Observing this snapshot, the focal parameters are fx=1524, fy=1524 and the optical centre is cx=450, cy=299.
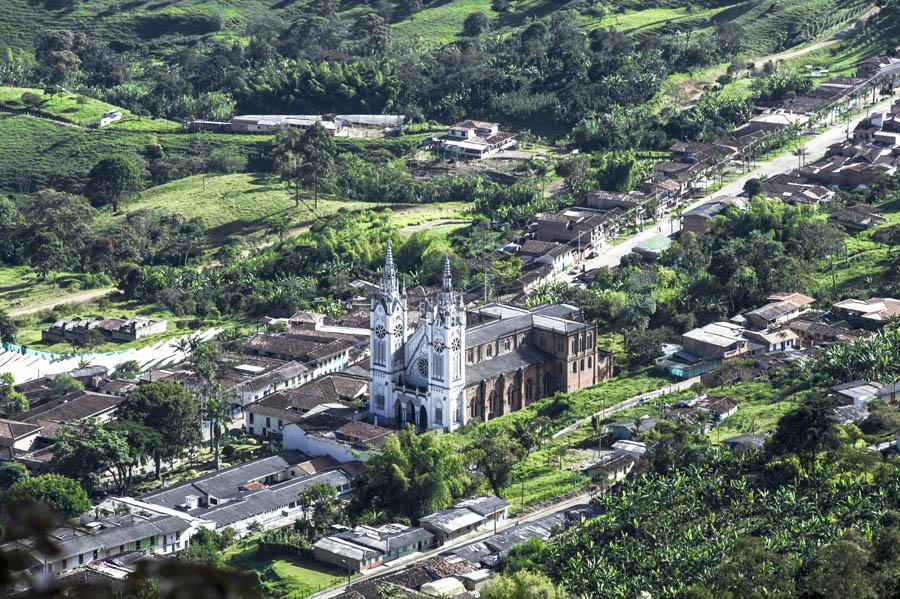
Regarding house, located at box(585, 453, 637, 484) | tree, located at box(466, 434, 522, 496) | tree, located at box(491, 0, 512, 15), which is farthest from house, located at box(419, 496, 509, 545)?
tree, located at box(491, 0, 512, 15)

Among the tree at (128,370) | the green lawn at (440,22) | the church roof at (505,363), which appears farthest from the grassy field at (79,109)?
the church roof at (505,363)

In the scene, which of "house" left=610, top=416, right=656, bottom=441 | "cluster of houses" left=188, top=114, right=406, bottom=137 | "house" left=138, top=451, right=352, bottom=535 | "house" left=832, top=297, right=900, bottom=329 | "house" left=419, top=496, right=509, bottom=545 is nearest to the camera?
"house" left=419, top=496, right=509, bottom=545

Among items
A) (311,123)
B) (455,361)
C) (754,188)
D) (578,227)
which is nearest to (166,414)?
(455,361)

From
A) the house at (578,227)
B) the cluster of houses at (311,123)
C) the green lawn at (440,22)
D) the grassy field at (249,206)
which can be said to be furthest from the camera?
the green lawn at (440,22)

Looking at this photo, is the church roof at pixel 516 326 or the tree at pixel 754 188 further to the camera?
the tree at pixel 754 188

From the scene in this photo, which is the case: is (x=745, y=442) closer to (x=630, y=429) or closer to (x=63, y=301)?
(x=630, y=429)

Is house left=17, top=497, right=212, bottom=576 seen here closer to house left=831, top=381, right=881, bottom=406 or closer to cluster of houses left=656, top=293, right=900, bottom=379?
cluster of houses left=656, top=293, right=900, bottom=379

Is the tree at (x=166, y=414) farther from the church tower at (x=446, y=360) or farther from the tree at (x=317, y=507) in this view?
the church tower at (x=446, y=360)
